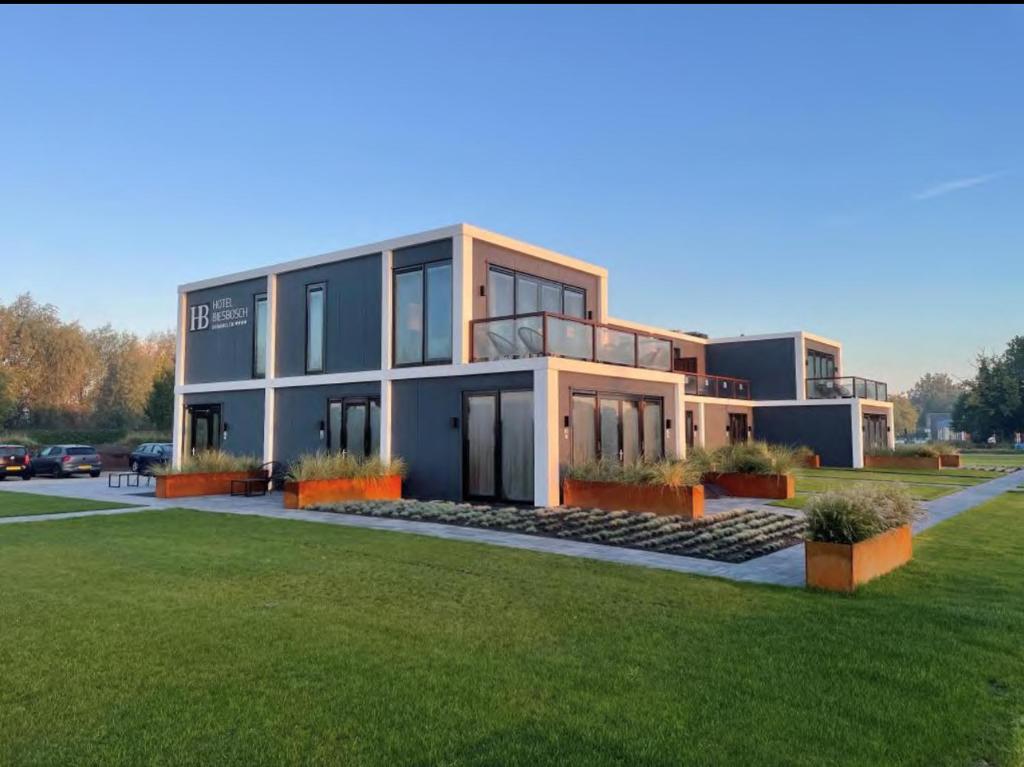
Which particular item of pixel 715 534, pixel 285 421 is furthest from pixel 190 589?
pixel 285 421

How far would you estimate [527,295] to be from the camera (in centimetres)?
1658

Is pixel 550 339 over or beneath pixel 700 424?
over

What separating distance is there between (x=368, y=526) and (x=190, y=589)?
4588mm

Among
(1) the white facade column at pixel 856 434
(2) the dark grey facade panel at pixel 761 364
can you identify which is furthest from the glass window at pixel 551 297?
(1) the white facade column at pixel 856 434

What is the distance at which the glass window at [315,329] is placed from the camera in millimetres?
17672

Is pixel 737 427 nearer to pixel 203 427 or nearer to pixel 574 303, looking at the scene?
pixel 574 303

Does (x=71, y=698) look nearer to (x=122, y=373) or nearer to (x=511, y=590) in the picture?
(x=511, y=590)

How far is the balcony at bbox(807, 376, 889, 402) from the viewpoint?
28.9m

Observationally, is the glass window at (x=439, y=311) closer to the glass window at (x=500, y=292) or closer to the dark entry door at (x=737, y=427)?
the glass window at (x=500, y=292)

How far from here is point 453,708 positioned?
11.9ft

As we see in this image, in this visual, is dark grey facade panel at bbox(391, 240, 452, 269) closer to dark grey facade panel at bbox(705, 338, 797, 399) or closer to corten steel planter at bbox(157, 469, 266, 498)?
corten steel planter at bbox(157, 469, 266, 498)

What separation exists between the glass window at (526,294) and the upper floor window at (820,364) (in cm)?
1893

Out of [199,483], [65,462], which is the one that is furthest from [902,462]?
[65,462]

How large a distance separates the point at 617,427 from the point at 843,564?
8967 millimetres
